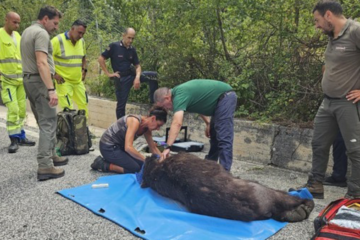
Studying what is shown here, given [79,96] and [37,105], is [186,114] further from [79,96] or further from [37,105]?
[37,105]

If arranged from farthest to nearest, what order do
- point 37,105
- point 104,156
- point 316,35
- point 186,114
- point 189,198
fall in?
point 186,114
point 316,35
point 104,156
point 37,105
point 189,198

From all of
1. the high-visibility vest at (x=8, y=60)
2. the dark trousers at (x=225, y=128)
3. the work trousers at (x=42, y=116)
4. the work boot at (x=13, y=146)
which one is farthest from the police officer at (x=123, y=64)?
the dark trousers at (x=225, y=128)

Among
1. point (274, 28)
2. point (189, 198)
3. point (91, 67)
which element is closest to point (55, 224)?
point (189, 198)

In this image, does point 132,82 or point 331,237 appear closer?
point 331,237

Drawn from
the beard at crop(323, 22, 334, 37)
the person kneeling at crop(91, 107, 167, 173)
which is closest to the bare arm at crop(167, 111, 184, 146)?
the person kneeling at crop(91, 107, 167, 173)

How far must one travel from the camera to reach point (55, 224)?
128 inches

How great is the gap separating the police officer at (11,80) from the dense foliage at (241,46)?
2791 millimetres

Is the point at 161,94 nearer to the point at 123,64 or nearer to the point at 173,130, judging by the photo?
the point at 173,130

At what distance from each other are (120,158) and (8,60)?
3.06 m

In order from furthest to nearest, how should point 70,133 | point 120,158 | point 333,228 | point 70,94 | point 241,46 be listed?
point 241,46
point 70,94
point 70,133
point 120,158
point 333,228

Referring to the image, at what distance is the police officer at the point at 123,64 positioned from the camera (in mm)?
6992

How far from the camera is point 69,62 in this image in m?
6.24

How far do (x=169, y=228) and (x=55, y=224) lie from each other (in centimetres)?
109

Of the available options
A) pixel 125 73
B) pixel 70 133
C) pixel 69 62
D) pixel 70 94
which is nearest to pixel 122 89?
pixel 125 73
